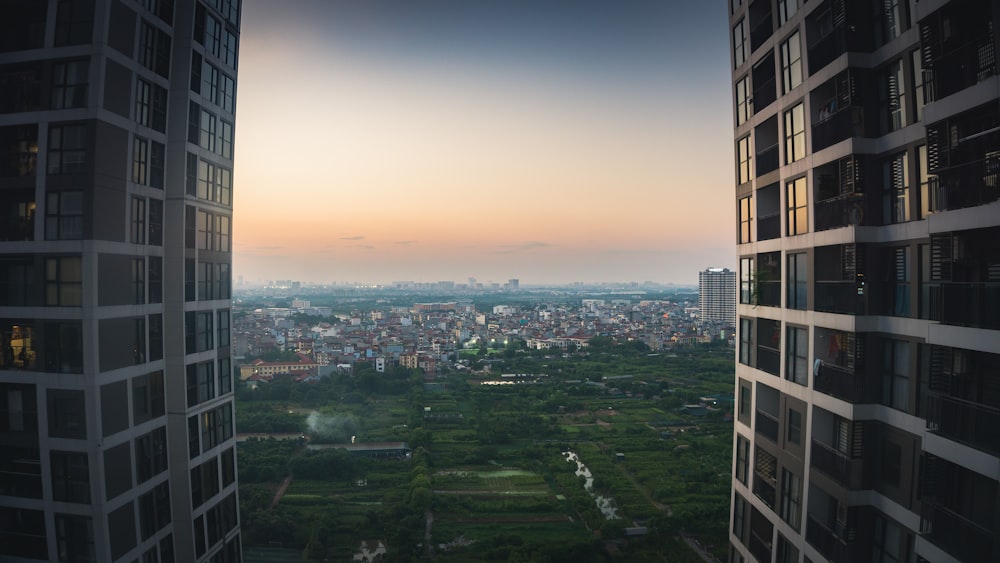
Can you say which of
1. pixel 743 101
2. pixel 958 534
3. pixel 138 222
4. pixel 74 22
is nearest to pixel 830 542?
pixel 958 534

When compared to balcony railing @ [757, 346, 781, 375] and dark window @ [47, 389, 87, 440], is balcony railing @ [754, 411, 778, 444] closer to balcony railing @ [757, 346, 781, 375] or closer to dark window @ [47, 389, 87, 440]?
balcony railing @ [757, 346, 781, 375]

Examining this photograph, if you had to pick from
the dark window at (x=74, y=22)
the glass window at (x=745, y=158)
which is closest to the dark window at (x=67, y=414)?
the dark window at (x=74, y=22)

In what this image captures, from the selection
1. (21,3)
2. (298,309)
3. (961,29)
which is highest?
(21,3)

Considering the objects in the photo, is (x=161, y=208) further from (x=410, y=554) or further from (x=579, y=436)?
(x=579, y=436)

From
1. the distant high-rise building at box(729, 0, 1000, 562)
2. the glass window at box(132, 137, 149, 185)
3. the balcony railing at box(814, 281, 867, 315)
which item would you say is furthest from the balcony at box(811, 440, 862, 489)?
the glass window at box(132, 137, 149, 185)

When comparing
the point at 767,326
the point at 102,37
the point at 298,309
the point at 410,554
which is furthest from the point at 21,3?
the point at 298,309
